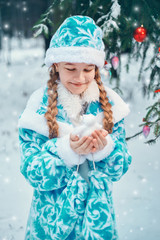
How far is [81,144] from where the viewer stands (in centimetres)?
162

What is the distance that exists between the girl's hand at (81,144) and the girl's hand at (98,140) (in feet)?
0.10

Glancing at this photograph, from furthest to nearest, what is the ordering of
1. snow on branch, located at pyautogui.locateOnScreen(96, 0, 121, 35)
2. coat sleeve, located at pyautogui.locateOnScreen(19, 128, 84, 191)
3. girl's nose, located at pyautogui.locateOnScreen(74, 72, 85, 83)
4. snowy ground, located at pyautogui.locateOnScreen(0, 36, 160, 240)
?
1. snowy ground, located at pyautogui.locateOnScreen(0, 36, 160, 240)
2. snow on branch, located at pyautogui.locateOnScreen(96, 0, 121, 35)
3. girl's nose, located at pyautogui.locateOnScreen(74, 72, 85, 83)
4. coat sleeve, located at pyautogui.locateOnScreen(19, 128, 84, 191)

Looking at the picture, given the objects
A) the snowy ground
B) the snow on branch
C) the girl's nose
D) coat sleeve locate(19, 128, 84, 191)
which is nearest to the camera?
coat sleeve locate(19, 128, 84, 191)

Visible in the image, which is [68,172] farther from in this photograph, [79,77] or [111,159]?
[79,77]

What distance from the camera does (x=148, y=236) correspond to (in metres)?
3.16

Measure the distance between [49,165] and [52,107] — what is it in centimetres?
46

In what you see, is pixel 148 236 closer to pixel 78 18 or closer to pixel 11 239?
pixel 11 239

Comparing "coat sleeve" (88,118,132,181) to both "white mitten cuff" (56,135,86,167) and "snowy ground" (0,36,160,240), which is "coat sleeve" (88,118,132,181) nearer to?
"white mitten cuff" (56,135,86,167)

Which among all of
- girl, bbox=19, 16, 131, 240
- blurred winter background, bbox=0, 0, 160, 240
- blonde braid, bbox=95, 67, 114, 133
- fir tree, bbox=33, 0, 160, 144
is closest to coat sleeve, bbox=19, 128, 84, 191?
girl, bbox=19, 16, 131, 240

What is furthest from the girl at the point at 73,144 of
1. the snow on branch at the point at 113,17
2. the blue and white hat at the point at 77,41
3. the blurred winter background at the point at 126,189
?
the blurred winter background at the point at 126,189

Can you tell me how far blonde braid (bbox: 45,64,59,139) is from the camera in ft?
6.01

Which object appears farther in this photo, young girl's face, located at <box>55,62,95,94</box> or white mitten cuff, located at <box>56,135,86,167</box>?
young girl's face, located at <box>55,62,95,94</box>

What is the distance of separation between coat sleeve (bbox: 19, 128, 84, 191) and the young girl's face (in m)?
0.43

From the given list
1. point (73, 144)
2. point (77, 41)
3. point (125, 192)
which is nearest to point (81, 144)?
point (73, 144)
